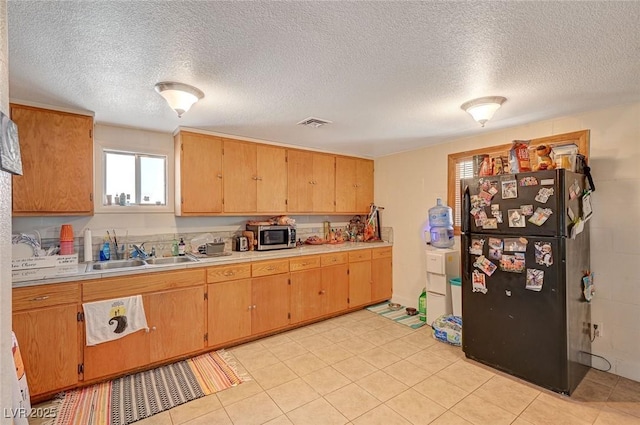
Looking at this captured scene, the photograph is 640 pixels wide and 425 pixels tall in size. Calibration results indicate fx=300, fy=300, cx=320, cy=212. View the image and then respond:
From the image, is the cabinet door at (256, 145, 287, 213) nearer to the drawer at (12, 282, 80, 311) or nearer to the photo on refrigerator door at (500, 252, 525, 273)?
the drawer at (12, 282, 80, 311)

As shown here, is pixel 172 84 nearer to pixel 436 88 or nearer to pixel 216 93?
pixel 216 93

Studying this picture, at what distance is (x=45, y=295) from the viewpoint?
7.32 ft

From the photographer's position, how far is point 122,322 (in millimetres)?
2504

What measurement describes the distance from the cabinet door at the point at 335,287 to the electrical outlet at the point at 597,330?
2510 millimetres

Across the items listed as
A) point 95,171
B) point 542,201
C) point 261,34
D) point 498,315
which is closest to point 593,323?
point 498,315

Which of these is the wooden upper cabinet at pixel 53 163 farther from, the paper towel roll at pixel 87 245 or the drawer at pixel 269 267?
the drawer at pixel 269 267

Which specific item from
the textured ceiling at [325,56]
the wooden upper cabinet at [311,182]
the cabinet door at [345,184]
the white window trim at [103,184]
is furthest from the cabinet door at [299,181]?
the white window trim at [103,184]

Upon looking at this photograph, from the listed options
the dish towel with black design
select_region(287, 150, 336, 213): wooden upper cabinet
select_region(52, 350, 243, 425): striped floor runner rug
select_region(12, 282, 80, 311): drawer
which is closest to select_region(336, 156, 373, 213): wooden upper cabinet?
select_region(287, 150, 336, 213): wooden upper cabinet

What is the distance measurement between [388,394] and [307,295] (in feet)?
5.12

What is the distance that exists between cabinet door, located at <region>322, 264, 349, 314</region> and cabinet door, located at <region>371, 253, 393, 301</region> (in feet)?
1.73

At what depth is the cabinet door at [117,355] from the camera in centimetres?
240

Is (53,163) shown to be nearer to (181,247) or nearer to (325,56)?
(181,247)

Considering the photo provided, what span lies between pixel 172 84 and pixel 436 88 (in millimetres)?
1927

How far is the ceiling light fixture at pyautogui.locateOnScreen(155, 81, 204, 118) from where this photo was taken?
214 cm
